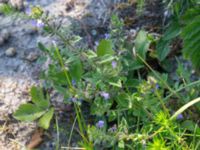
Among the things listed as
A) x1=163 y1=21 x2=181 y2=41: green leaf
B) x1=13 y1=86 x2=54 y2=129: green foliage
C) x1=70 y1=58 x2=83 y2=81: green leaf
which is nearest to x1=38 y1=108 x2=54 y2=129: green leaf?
x1=13 y1=86 x2=54 y2=129: green foliage

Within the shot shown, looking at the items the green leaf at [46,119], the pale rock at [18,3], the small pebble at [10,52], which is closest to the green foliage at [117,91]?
the green leaf at [46,119]

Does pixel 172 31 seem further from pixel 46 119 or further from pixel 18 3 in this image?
pixel 18 3

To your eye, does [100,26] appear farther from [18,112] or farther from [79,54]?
[18,112]

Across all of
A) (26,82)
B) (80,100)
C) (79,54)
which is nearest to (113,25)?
(79,54)

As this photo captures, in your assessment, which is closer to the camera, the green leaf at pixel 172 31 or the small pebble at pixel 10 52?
the green leaf at pixel 172 31

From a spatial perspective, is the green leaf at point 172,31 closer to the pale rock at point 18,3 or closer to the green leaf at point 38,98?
the green leaf at point 38,98

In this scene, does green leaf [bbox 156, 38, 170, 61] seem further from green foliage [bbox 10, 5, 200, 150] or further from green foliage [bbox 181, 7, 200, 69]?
green foliage [bbox 181, 7, 200, 69]
